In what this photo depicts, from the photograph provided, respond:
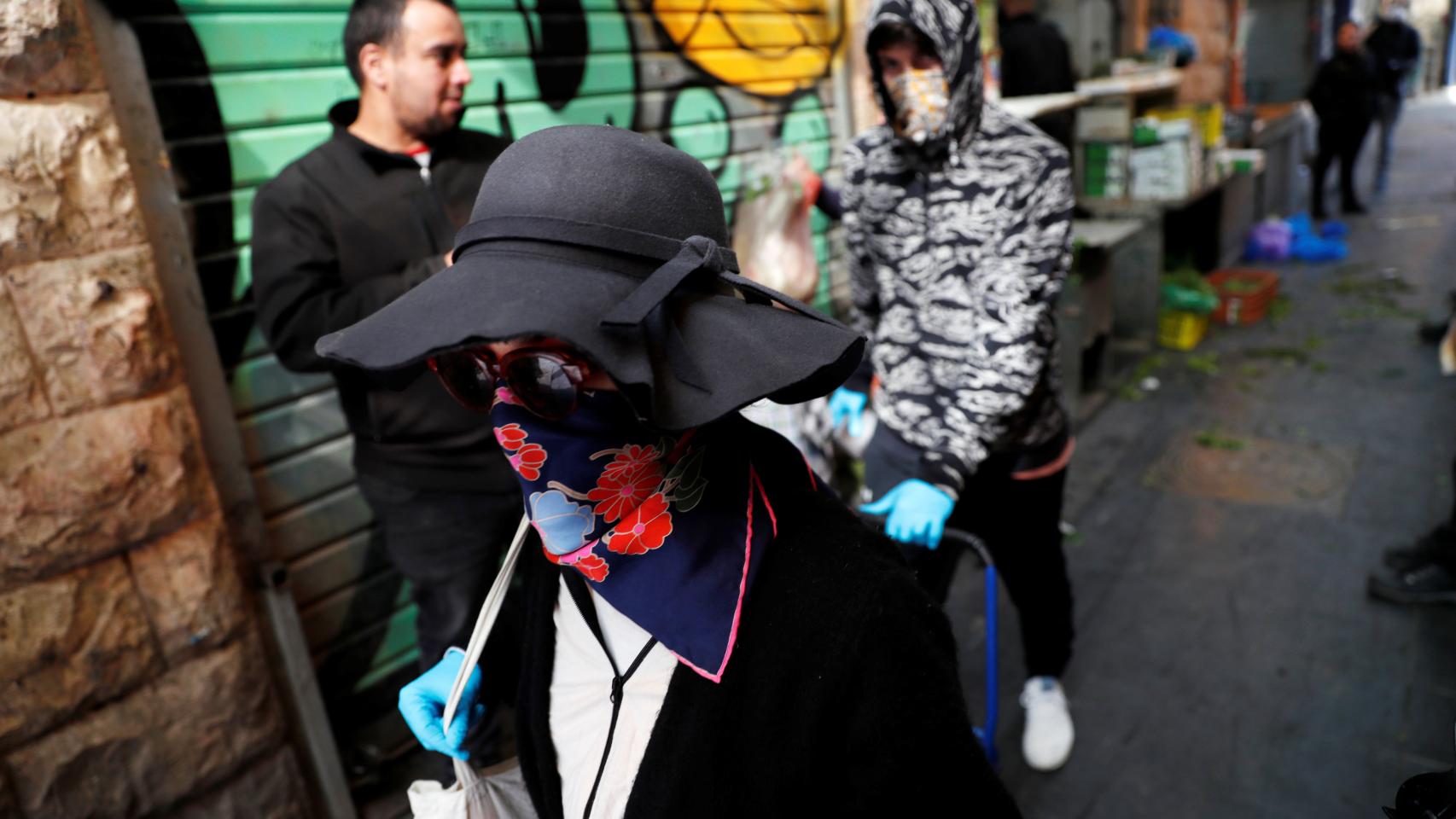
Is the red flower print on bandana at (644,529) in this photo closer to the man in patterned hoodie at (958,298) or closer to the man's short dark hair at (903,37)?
the man in patterned hoodie at (958,298)

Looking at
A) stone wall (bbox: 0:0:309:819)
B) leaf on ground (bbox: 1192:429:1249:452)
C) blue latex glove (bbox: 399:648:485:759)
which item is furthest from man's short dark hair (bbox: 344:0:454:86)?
leaf on ground (bbox: 1192:429:1249:452)

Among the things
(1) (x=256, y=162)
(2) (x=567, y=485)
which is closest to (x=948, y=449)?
(2) (x=567, y=485)

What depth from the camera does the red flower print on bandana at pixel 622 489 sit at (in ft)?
4.22

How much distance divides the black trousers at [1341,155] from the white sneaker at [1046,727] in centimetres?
1080

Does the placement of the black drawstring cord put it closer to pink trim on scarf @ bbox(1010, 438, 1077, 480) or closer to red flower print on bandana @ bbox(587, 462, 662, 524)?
red flower print on bandana @ bbox(587, 462, 662, 524)

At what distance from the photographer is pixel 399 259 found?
2.80m

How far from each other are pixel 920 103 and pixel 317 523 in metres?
2.38

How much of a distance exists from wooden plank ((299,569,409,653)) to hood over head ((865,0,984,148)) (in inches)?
94.1

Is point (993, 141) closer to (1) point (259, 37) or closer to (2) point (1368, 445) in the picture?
(1) point (259, 37)

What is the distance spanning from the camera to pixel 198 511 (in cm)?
267

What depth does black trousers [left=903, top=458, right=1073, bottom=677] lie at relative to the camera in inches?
112

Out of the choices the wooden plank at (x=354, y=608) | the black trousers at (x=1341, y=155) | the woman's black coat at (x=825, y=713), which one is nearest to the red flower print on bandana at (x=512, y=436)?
the woman's black coat at (x=825, y=713)

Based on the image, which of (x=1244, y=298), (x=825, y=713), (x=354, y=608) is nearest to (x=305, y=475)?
(x=354, y=608)

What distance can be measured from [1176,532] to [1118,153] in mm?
3779
